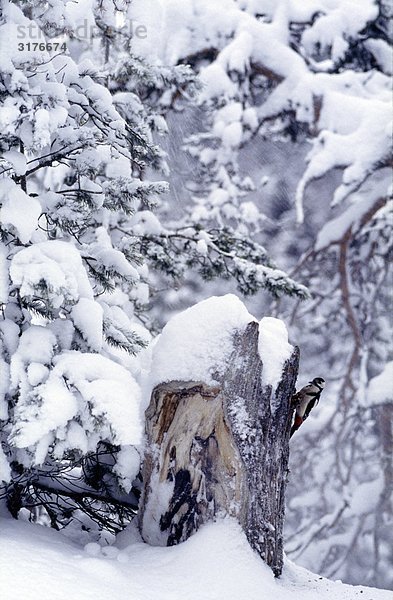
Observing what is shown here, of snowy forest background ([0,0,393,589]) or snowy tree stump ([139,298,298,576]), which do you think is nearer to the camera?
snowy forest background ([0,0,393,589])

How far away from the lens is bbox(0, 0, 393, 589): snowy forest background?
3277 millimetres

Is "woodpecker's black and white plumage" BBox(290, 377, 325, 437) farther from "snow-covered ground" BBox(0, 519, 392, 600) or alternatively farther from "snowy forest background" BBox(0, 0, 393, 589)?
"snowy forest background" BBox(0, 0, 393, 589)

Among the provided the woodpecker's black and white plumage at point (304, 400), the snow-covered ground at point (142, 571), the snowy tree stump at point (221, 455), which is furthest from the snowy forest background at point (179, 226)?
the woodpecker's black and white plumage at point (304, 400)

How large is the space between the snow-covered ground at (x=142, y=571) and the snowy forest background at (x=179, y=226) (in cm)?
37

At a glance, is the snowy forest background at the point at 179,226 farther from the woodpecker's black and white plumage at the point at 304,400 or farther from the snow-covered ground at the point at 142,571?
the woodpecker's black and white plumage at the point at 304,400

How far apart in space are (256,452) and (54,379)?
4.40 feet

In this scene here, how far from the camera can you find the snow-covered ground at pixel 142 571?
2.83 meters

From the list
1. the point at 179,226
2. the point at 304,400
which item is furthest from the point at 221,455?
the point at 179,226

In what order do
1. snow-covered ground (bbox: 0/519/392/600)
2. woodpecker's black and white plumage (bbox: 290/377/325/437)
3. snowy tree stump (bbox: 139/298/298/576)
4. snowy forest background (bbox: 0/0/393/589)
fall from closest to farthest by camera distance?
snow-covered ground (bbox: 0/519/392/600)
snowy forest background (bbox: 0/0/393/589)
snowy tree stump (bbox: 139/298/298/576)
woodpecker's black and white plumage (bbox: 290/377/325/437)

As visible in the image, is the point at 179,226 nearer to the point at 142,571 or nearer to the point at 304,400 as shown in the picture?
the point at 304,400

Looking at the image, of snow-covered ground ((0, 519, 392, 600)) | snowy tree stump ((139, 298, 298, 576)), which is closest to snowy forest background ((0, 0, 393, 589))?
snowy tree stump ((139, 298, 298, 576))

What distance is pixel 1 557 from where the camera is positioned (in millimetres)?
2926

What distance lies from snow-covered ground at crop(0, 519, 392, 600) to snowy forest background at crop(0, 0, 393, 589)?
368 millimetres

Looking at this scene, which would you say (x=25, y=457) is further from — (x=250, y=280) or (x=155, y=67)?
(x=155, y=67)
